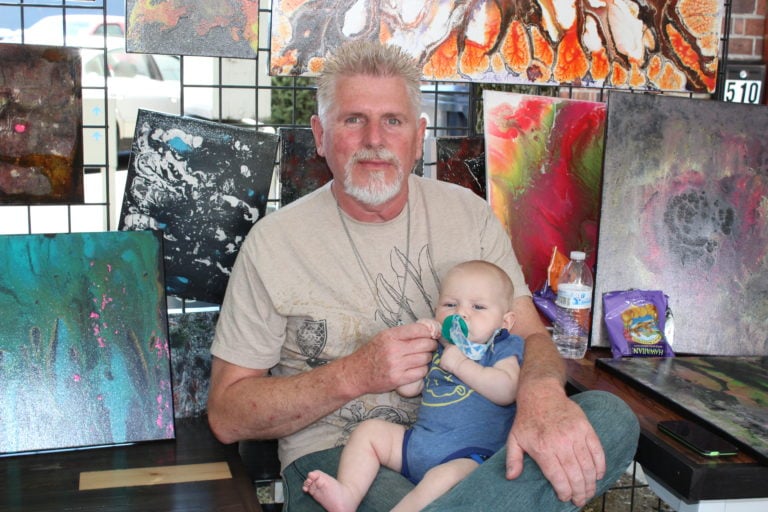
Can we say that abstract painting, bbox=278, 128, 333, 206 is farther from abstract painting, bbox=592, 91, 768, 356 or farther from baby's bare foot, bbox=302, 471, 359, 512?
baby's bare foot, bbox=302, 471, 359, 512

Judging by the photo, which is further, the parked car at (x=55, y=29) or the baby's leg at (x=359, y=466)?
the parked car at (x=55, y=29)

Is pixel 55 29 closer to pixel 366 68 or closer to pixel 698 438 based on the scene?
pixel 366 68

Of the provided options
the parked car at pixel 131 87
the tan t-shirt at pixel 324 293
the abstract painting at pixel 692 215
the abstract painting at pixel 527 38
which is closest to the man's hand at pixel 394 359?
the tan t-shirt at pixel 324 293

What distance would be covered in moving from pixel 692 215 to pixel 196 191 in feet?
4.49

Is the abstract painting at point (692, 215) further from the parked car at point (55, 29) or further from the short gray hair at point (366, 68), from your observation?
the parked car at point (55, 29)

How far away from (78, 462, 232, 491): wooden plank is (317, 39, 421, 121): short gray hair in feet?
2.88

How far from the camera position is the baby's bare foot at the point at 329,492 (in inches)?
59.1

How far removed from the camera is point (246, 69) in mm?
2457

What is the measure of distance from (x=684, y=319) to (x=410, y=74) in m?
1.01

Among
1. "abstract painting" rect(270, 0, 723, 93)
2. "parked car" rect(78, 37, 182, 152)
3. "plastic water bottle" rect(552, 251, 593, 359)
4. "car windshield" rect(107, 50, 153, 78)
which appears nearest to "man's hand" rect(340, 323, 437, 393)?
"plastic water bottle" rect(552, 251, 593, 359)

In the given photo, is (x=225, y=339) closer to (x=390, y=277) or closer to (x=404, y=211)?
(x=390, y=277)

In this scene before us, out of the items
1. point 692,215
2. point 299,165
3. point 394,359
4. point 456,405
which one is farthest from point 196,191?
point 692,215

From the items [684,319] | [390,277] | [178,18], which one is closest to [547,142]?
[684,319]

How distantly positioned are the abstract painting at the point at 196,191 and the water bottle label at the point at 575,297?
2.84 feet
